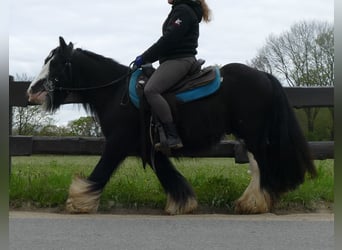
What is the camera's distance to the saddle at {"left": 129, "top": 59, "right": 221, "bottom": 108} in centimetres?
630

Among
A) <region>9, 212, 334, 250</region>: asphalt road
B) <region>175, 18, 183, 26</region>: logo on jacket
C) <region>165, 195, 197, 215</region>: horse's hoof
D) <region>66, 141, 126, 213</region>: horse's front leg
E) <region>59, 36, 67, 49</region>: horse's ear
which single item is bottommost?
<region>9, 212, 334, 250</region>: asphalt road

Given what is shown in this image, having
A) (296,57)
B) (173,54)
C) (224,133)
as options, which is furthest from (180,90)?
(296,57)

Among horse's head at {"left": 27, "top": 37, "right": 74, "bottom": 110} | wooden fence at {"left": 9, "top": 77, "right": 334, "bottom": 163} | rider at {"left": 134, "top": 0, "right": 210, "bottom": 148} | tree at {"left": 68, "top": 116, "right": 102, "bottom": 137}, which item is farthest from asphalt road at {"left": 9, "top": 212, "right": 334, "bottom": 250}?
tree at {"left": 68, "top": 116, "right": 102, "bottom": 137}

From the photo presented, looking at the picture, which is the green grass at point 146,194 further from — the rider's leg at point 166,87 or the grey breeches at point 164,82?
the grey breeches at point 164,82

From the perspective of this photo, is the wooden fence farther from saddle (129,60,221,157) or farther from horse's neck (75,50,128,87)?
saddle (129,60,221,157)

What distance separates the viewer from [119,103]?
647 centimetres

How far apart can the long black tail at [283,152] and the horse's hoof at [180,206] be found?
83cm

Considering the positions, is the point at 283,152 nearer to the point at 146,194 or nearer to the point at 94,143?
the point at 146,194

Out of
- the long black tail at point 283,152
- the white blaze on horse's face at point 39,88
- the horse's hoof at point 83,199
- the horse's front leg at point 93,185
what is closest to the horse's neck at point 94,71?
the white blaze on horse's face at point 39,88

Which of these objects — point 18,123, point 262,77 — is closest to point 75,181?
point 262,77

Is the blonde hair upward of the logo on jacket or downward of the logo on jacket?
upward

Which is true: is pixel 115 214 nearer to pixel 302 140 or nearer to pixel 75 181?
pixel 75 181

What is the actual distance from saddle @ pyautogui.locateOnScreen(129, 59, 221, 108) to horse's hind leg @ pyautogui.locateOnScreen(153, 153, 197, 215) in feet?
2.52

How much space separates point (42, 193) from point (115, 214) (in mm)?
985
